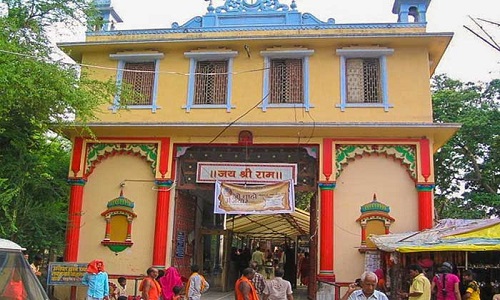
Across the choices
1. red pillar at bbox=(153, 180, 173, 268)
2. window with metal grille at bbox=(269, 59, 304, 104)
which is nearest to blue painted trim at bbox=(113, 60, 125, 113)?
red pillar at bbox=(153, 180, 173, 268)

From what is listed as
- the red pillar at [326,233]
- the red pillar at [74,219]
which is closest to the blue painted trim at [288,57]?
the red pillar at [326,233]

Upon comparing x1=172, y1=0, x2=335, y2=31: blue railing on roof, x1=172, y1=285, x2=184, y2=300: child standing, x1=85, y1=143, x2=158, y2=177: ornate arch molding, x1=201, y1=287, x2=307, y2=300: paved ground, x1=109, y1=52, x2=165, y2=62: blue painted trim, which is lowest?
x1=201, y1=287, x2=307, y2=300: paved ground

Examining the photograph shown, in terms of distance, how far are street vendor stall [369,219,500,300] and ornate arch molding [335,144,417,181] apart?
7.78 feet

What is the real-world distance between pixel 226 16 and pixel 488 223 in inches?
354

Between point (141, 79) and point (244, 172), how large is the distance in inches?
159

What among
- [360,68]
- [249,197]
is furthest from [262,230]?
[360,68]

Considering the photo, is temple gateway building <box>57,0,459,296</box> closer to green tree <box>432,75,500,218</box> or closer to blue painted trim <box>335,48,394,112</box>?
blue painted trim <box>335,48,394,112</box>

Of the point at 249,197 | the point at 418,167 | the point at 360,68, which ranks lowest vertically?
the point at 249,197

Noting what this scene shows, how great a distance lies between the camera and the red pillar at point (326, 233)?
1348 cm

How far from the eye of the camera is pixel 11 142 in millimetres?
13031

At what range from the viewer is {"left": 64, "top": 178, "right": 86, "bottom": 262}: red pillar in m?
14.6

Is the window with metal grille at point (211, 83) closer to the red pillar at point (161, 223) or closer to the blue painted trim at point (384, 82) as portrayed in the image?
the red pillar at point (161, 223)

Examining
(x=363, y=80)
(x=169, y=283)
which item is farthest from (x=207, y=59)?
(x=169, y=283)

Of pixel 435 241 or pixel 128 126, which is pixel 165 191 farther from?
pixel 435 241
